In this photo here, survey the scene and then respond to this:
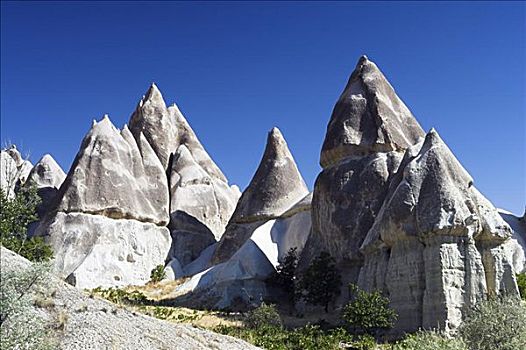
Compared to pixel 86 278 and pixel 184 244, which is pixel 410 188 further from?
pixel 184 244

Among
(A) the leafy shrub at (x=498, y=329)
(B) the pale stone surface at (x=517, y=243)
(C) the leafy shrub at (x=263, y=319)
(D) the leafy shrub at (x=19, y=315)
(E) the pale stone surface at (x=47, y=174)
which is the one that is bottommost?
(D) the leafy shrub at (x=19, y=315)

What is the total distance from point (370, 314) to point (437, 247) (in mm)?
3463

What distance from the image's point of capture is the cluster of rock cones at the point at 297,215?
861 inches

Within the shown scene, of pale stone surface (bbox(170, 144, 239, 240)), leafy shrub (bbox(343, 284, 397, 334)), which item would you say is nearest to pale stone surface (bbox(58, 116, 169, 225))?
pale stone surface (bbox(170, 144, 239, 240))

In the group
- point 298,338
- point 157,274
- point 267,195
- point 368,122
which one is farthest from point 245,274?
point 298,338

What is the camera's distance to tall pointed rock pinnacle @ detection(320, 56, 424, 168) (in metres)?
30.9

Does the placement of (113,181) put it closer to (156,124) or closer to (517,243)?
(156,124)

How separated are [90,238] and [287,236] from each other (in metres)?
11.9

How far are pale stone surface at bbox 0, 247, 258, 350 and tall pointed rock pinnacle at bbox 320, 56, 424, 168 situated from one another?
56.0 feet

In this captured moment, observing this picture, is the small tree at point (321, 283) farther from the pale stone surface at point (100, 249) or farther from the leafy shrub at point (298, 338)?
the pale stone surface at point (100, 249)

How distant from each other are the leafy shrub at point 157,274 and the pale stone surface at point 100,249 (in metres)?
0.59

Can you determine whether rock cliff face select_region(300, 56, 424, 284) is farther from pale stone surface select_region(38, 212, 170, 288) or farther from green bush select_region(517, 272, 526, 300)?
pale stone surface select_region(38, 212, 170, 288)

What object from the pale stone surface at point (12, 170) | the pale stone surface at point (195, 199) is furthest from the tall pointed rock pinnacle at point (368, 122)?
the pale stone surface at point (12, 170)

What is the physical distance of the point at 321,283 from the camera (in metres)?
27.1
